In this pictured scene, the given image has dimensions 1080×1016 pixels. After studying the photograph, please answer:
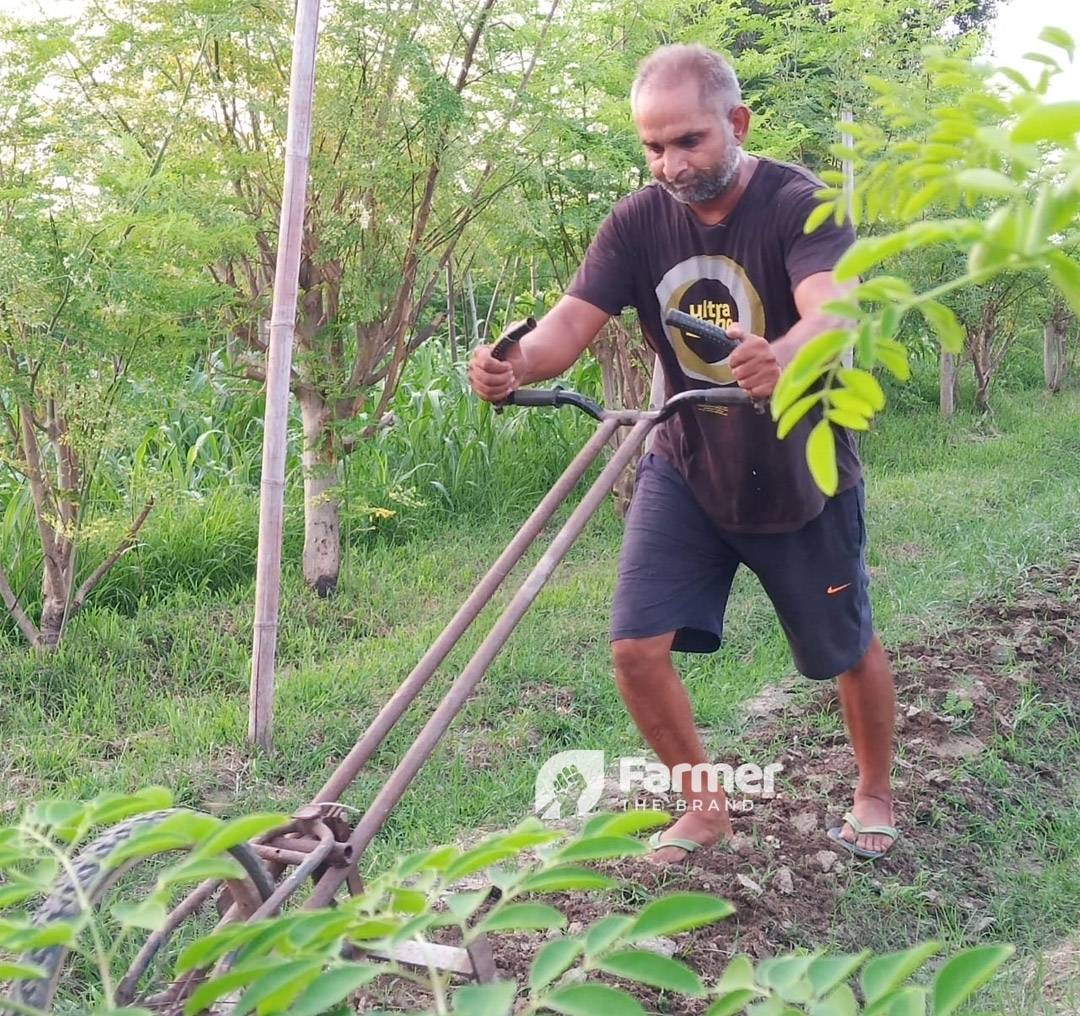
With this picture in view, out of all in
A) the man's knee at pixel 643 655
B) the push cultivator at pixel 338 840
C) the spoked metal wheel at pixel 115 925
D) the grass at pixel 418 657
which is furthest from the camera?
the grass at pixel 418 657

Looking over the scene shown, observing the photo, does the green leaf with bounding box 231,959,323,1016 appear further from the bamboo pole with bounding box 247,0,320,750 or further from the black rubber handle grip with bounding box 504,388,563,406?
the bamboo pole with bounding box 247,0,320,750

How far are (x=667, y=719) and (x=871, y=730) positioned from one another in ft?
1.94

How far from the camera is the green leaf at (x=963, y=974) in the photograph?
941mm

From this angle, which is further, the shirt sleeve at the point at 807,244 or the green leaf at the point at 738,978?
the shirt sleeve at the point at 807,244

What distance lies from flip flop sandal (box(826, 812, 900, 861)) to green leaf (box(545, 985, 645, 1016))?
2696 mm

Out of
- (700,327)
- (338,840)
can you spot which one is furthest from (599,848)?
(700,327)

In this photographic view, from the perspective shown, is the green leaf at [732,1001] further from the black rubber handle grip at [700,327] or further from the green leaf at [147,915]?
the black rubber handle grip at [700,327]

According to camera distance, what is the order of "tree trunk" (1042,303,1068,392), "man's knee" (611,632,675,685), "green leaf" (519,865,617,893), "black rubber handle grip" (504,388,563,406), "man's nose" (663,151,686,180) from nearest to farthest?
"green leaf" (519,865,617,893) < "black rubber handle grip" (504,388,563,406) < "man's nose" (663,151,686,180) < "man's knee" (611,632,675,685) < "tree trunk" (1042,303,1068,392)

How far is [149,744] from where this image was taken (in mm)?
4039

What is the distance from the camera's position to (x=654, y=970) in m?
1.01

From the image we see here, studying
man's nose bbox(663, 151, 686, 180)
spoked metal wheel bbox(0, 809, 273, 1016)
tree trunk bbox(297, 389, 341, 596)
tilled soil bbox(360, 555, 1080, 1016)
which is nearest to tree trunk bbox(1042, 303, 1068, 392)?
tilled soil bbox(360, 555, 1080, 1016)

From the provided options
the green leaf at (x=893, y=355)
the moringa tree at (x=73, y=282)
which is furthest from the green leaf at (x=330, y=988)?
the moringa tree at (x=73, y=282)

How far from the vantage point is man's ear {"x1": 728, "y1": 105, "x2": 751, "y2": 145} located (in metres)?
3.07

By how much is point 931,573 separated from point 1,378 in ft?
14.0
